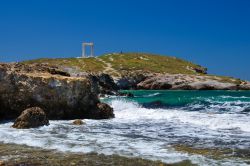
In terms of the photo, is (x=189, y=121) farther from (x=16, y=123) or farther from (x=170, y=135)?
(x=16, y=123)

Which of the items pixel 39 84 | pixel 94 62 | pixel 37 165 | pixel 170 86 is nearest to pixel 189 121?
pixel 39 84

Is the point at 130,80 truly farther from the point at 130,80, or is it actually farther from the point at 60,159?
the point at 60,159

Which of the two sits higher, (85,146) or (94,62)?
(94,62)

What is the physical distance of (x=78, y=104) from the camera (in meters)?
33.6

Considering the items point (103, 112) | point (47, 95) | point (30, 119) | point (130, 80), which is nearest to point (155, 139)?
point (30, 119)

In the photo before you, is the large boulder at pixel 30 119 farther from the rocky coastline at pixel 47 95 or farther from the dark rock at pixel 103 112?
the dark rock at pixel 103 112

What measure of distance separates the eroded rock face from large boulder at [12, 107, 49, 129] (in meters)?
4.51

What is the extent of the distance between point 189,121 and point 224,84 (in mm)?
117205

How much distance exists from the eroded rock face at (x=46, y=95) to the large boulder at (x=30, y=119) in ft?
14.8

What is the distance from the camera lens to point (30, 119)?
26.2 m

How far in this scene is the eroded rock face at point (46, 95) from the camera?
102ft

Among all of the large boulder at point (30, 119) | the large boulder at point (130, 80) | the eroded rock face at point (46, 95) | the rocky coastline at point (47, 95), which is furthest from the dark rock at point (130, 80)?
the large boulder at point (30, 119)

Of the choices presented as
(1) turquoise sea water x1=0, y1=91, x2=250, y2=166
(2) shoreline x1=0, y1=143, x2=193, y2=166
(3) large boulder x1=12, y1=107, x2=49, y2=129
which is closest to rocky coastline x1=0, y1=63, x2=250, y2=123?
(1) turquoise sea water x1=0, y1=91, x2=250, y2=166

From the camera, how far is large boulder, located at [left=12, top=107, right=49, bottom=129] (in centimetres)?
2584
